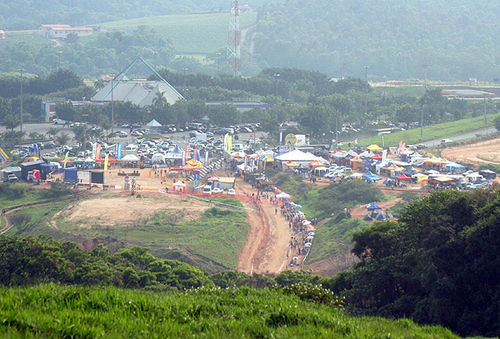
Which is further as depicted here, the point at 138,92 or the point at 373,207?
the point at 138,92

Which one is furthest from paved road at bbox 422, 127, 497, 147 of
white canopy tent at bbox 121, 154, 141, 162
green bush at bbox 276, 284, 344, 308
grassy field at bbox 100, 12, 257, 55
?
grassy field at bbox 100, 12, 257, 55

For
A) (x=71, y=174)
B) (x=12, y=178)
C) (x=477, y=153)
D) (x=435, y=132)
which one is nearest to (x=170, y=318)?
(x=71, y=174)

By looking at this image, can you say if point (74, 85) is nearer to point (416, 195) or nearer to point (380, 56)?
point (416, 195)

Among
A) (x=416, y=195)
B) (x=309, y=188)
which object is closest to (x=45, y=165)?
(x=309, y=188)

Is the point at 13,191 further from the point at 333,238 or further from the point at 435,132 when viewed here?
the point at 435,132

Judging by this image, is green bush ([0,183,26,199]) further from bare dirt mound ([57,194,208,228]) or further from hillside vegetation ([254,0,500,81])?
hillside vegetation ([254,0,500,81])

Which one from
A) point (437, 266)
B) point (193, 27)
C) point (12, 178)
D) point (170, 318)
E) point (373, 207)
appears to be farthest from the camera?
point (193, 27)
